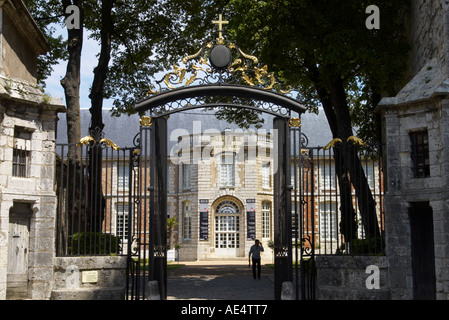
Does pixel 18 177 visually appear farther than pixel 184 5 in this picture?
No

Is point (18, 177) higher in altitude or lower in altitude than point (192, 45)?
lower

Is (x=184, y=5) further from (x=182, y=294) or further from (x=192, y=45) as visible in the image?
(x=182, y=294)

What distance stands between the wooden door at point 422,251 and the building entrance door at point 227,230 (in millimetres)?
22961

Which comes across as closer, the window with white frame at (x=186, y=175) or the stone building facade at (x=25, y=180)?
the stone building facade at (x=25, y=180)

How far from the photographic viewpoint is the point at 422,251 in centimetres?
937

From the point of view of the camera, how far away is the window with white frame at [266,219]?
32.8 metres

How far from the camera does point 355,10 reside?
1315 centimetres

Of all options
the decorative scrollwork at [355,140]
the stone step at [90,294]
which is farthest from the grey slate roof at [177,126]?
the stone step at [90,294]

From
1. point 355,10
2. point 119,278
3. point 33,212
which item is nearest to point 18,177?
point 33,212

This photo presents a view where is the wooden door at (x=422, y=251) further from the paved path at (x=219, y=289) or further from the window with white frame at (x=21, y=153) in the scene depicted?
the window with white frame at (x=21, y=153)

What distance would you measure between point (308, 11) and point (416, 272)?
6.69 m

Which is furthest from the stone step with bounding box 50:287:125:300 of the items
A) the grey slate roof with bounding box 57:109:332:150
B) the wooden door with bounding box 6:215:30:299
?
the grey slate roof with bounding box 57:109:332:150

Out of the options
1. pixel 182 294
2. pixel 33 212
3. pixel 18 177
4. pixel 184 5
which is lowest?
pixel 182 294
